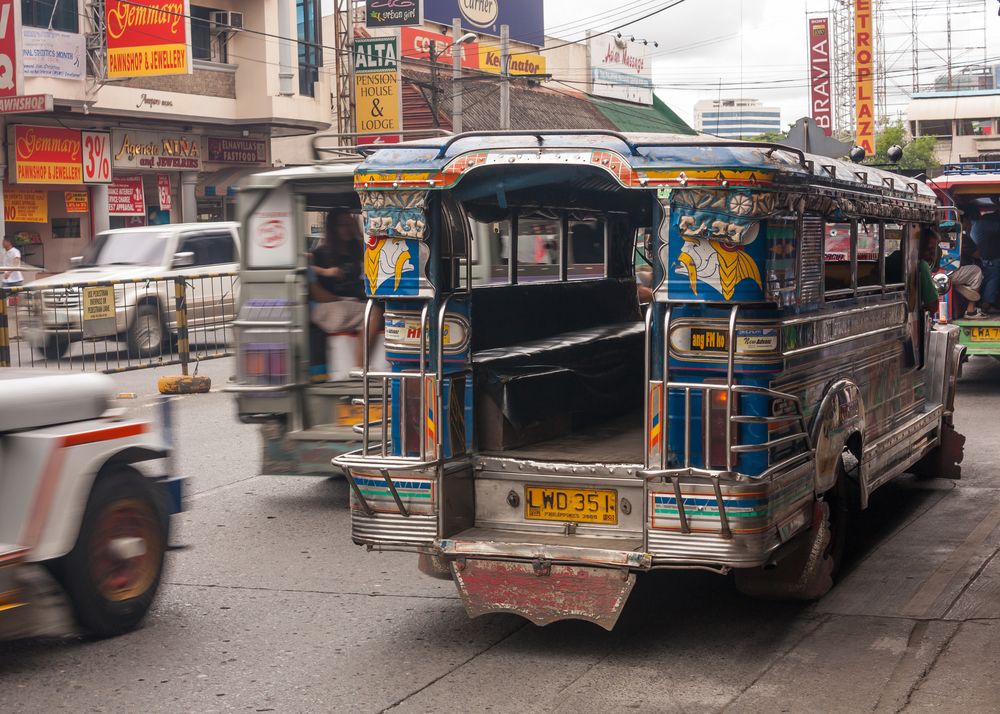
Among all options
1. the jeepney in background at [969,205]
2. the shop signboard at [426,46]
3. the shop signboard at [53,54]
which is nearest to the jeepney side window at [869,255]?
the jeepney in background at [969,205]

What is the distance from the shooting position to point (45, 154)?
26.9m

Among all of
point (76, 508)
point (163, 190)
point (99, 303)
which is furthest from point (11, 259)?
point (76, 508)

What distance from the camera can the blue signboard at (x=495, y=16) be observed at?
1726 inches

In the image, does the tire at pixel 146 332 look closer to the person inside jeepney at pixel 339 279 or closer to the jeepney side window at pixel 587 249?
the person inside jeepney at pixel 339 279

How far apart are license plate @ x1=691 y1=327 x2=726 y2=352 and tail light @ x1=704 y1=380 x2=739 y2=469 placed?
16 centimetres

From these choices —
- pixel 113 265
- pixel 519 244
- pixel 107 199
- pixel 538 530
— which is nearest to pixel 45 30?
pixel 107 199

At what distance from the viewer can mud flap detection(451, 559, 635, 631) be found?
584 centimetres

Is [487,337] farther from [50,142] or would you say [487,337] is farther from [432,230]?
[50,142]

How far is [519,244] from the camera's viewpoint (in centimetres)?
812

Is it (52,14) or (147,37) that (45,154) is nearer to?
(52,14)

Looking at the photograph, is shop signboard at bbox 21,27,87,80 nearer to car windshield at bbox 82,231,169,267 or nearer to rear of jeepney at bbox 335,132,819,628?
car windshield at bbox 82,231,169,267

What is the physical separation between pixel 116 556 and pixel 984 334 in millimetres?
11977

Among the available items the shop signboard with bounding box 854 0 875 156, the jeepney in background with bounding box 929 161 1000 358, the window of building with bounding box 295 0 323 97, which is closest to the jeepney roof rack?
the jeepney in background with bounding box 929 161 1000 358

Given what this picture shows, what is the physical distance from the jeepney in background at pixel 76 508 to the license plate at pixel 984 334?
11.4m
